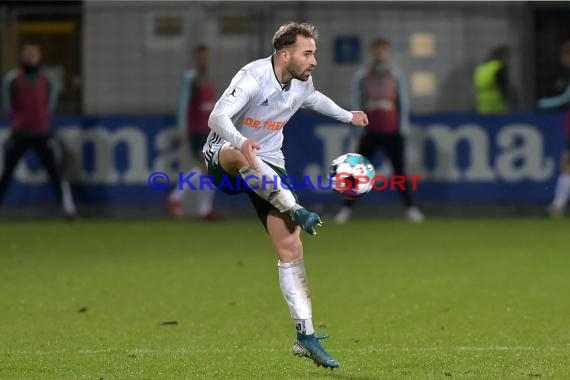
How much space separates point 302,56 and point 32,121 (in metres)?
11.6

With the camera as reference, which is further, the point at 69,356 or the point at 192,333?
the point at 192,333

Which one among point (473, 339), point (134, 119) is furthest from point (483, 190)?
point (473, 339)

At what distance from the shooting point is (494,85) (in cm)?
1952

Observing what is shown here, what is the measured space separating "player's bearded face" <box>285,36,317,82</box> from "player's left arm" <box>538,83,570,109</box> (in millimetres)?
11698

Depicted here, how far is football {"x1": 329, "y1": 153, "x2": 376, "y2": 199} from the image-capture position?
788cm

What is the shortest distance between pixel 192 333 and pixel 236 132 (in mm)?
1927

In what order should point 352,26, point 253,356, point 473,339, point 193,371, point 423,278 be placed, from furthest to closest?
point 352,26
point 423,278
point 473,339
point 253,356
point 193,371

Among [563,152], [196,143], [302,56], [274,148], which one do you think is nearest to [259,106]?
[274,148]

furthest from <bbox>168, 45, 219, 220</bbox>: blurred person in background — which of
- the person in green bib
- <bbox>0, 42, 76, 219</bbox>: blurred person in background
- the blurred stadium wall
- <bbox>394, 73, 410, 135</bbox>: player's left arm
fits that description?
the person in green bib

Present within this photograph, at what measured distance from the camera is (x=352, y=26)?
19.9 m

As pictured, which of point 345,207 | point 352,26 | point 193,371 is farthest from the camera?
point 352,26

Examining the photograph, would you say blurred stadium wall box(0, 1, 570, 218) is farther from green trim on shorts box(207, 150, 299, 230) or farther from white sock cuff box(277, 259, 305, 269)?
white sock cuff box(277, 259, 305, 269)

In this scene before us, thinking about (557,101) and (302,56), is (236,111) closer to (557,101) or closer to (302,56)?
(302,56)

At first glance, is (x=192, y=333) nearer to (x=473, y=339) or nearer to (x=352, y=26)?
(x=473, y=339)
